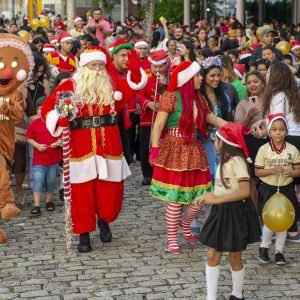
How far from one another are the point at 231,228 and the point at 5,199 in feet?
8.96

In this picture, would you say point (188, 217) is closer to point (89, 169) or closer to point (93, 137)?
point (89, 169)

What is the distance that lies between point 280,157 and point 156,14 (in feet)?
93.3

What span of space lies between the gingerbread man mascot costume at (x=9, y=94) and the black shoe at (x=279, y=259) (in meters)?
2.60

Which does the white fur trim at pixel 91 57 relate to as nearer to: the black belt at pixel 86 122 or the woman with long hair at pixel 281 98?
the black belt at pixel 86 122

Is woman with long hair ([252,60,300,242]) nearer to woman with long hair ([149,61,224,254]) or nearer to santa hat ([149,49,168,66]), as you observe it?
woman with long hair ([149,61,224,254])

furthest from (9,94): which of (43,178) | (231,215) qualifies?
(231,215)

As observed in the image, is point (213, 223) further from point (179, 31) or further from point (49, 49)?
point (179, 31)

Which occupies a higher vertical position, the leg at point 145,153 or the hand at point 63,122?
the hand at point 63,122

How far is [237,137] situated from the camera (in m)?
5.98

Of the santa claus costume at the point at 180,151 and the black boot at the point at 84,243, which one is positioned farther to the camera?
→ the black boot at the point at 84,243

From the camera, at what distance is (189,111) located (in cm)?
743

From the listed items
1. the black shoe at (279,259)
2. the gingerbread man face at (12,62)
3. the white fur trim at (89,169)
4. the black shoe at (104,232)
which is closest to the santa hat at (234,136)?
the black shoe at (279,259)

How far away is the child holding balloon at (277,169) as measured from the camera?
7.05 metres

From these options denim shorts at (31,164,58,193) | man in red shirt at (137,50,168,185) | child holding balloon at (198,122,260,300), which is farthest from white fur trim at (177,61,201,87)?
denim shorts at (31,164,58,193)
